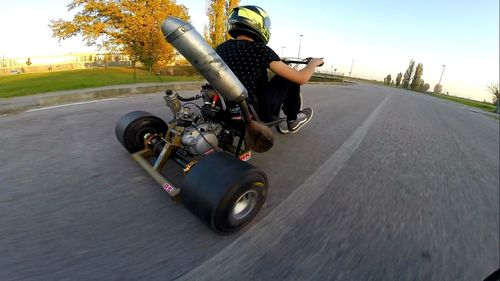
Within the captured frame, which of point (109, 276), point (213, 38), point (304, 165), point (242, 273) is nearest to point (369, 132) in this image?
point (304, 165)

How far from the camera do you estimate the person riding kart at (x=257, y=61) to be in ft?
8.38

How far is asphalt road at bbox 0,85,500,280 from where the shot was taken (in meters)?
1.70

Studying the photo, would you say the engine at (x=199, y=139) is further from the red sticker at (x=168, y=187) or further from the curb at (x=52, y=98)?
the curb at (x=52, y=98)

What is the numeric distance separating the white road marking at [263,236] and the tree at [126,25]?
1931 cm

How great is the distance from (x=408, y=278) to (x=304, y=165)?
1.84 m

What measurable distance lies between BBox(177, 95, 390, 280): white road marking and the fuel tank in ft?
3.63

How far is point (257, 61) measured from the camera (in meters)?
2.57

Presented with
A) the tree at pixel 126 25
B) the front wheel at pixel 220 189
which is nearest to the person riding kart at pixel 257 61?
the front wheel at pixel 220 189

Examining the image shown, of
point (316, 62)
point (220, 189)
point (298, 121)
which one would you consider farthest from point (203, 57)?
point (298, 121)

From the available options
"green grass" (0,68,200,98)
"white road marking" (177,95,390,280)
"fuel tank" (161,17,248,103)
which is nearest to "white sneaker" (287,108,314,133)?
Result: "white road marking" (177,95,390,280)

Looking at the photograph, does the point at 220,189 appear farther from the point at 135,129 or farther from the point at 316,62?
the point at 316,62

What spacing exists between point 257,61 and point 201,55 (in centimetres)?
84

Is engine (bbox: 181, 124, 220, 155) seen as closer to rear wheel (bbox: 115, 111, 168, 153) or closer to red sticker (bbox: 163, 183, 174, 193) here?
red sticker (bbox: 163, 183, 174, 193)

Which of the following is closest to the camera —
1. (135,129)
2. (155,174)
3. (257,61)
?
(155,174)
